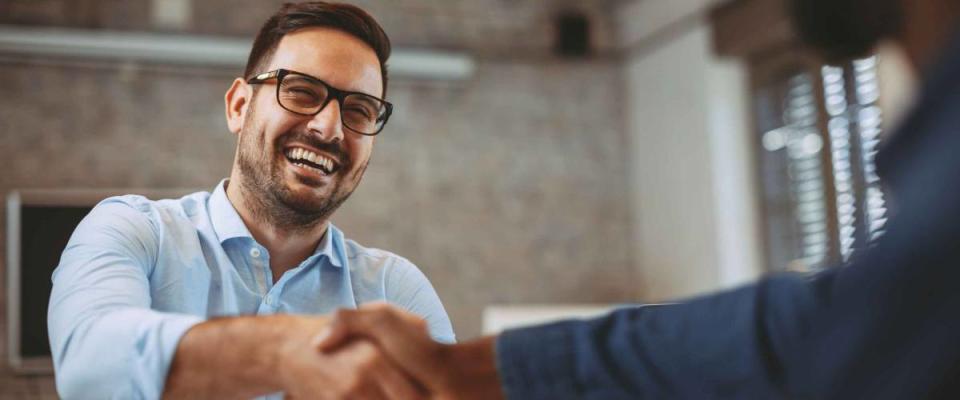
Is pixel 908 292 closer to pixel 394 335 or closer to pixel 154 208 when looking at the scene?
pixel 394 335

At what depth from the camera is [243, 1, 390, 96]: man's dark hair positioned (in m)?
0.52

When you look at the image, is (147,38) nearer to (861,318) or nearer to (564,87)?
(861,318)

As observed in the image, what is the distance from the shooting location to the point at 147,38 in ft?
3.53

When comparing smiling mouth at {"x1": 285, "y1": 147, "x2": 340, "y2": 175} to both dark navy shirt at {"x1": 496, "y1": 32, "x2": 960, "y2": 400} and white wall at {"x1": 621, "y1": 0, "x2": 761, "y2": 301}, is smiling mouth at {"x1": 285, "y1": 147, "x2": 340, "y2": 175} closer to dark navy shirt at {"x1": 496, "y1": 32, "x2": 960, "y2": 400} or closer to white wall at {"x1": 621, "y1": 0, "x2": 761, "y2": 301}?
dark navy shirt at {"x1": 496, "y1": 32, "x2": 960, "y2": 400}

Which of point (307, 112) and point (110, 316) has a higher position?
point (307, 112)

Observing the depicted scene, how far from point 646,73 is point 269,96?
269cm

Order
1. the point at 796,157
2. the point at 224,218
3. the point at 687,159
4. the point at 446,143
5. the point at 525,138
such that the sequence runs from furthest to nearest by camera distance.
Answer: the point at 687,159 < the point at 796,157 < the point at 525,138 < the point at 446,143 < the point at 224,218

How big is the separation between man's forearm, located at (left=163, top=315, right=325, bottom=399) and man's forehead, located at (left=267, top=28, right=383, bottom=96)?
14 centimetres

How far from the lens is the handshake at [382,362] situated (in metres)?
0.49

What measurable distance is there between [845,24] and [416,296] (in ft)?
1.05

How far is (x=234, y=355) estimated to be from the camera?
482 mm

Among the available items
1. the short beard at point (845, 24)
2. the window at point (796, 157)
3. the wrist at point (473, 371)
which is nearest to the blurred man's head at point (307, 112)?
the wrist at point (473, 371)

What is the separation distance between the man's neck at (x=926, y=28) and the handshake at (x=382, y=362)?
0.27 metres

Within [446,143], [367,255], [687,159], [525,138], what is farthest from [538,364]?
[687,159]
